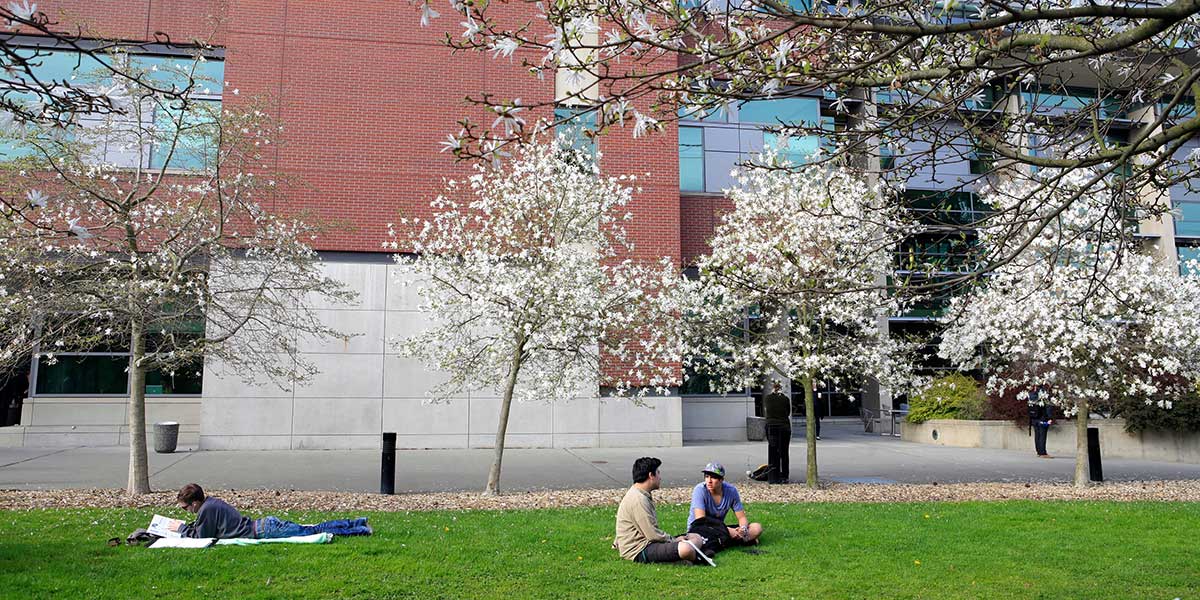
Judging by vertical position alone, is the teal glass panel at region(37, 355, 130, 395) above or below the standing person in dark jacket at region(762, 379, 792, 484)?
above

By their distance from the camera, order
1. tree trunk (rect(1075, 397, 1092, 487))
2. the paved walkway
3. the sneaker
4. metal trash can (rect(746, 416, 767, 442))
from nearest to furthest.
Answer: the sneaker
the paved walkway
tree trunk (rect(1075, 397, 1092, 487))
metal trash can (rect(746, 416, 767, 442))

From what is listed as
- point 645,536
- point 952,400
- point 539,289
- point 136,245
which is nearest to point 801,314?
point 539,289

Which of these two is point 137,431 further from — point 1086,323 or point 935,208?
point 1086,323

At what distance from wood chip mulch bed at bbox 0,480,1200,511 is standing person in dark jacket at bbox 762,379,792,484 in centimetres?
36

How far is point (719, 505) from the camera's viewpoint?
7.89m

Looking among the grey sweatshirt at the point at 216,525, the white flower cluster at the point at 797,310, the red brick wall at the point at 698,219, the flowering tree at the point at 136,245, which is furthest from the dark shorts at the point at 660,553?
the red brick wall at the point at 698,219

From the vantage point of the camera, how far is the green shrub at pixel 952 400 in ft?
75.7

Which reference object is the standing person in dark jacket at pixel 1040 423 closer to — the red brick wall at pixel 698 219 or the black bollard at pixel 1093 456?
the black bollard at pixel 1093 456

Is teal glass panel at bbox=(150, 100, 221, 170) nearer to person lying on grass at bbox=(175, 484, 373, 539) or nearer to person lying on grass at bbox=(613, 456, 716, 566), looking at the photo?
person lying on grass at bbox=(175, 484, 373, 539)

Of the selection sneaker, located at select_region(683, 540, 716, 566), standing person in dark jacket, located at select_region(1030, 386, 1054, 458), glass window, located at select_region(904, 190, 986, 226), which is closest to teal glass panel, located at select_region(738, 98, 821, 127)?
standing person in dark jacket, located at select_region(1030, 386, 1054, 458)

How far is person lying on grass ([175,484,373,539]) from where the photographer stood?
731 cm

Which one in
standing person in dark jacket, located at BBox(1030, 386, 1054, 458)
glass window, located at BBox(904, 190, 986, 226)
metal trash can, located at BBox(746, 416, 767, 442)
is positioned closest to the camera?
glass window, located at BBox(904, 190, 986, 226)

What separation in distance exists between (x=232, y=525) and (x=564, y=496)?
16.1 feet

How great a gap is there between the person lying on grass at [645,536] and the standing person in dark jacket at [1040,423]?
14.6 m
